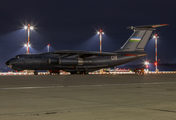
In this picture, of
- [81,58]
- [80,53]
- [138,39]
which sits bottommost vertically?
[81,58]

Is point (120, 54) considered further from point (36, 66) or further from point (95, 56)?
point (36, 66)

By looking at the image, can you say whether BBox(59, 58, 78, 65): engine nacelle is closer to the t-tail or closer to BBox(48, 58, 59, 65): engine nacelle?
BBox(48, 58, 59, 65): engine nacelle

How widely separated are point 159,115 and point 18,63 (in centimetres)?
3412

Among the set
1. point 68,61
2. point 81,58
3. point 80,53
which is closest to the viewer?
point 68,61

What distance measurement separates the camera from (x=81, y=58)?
39.4 meters

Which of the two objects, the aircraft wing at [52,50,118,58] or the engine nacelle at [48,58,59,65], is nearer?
the engine nacelle at [48,58,59,65]

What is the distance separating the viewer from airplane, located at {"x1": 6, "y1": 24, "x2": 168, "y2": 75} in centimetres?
3819

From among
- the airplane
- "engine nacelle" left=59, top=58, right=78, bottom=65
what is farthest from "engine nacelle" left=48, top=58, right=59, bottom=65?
"engine nacelle" left=59, top=58, right=78, bottom=65

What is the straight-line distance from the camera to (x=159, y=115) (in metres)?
6.50

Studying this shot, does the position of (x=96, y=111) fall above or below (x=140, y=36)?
below

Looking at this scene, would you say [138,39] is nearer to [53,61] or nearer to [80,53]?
[80,53]

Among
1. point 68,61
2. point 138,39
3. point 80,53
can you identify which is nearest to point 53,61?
point 68,61

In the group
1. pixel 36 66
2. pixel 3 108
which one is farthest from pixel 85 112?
pixel 36 66

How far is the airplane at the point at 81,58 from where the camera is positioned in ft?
125
